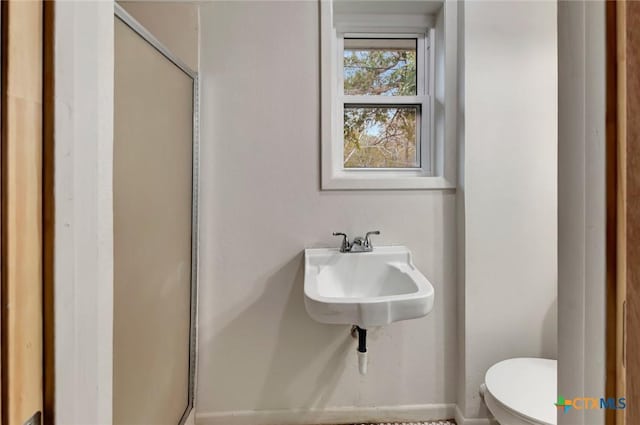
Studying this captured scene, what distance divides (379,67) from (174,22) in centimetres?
95

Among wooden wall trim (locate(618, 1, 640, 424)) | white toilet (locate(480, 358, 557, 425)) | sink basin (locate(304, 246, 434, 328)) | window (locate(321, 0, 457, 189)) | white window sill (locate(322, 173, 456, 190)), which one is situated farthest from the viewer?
window (locate(321, 0, 457, 189))

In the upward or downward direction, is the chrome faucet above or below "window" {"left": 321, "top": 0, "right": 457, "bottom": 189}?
below

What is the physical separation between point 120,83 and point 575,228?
3.12ft

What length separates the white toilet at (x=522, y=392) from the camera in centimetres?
107

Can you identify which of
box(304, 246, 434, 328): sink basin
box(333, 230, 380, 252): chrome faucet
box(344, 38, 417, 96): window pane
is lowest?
box(304, 246, 434, 328): sink basin

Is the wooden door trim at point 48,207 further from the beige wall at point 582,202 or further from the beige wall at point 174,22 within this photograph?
the beige wall at point 174,22

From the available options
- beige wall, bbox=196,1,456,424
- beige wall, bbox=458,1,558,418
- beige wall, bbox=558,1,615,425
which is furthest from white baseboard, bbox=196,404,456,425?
beige wall, bbox=558,1,615,425

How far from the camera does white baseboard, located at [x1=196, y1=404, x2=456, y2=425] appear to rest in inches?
59.2

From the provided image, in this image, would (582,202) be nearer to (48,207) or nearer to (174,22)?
(48,207)

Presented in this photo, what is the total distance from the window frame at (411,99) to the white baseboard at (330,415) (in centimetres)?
110

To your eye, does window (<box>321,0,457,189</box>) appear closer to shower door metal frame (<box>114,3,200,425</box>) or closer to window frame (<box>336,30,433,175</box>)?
window frame (<box>336,30,433,175</box>)

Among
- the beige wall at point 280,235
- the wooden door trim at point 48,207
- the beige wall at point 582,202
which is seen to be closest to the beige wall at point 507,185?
the beige wall at point 280,235

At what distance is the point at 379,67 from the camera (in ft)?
5.46

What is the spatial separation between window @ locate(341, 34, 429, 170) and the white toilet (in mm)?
938
